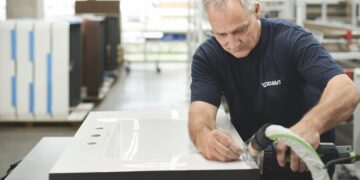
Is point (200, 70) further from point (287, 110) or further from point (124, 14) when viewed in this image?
point (124, 14)

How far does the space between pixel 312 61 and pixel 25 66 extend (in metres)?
3.49

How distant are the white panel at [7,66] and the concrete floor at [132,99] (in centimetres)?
27

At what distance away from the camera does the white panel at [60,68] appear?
172 inches

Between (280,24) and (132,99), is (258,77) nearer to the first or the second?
(280,24)

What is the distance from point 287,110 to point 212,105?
25cm

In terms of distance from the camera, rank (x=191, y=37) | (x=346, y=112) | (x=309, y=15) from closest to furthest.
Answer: (x=346, y=112)
(x=191, y=37)
(x=309, y=15)

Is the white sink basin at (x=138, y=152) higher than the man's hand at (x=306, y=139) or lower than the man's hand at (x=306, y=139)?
lower

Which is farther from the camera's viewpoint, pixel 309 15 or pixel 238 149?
pixel 309 15

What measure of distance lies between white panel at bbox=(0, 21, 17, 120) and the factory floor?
273 mm

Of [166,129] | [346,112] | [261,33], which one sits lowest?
[166,129]

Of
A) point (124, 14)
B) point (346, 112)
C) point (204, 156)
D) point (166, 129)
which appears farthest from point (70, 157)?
point (124, 14)

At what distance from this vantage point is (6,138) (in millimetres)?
4266

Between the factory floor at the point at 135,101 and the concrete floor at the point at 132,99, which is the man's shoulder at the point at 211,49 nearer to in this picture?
the factory floor at the point at 135,101

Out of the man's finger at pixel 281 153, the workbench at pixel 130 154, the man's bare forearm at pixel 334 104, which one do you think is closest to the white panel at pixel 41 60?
the workbench at pixel 130 154
